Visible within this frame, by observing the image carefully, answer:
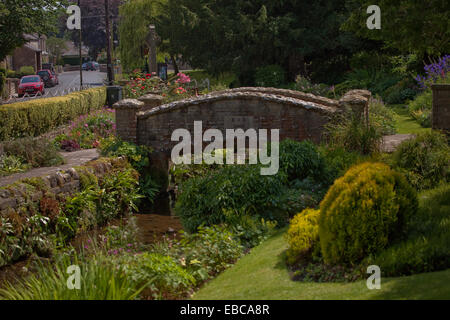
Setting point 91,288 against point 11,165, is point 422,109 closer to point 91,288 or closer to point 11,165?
point 11,165

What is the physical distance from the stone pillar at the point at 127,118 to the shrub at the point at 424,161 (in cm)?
723

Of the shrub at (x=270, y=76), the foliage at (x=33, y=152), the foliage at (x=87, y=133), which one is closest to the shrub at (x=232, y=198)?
the foliage at (x=33, y=152)

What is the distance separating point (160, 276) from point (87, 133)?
461 inches

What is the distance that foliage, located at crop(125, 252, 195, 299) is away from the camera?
20.8 feet

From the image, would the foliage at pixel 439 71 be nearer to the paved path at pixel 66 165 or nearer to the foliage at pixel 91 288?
the paved path at pixel 66 165

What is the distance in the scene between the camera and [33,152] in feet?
44.7

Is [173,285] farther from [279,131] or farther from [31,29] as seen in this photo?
[31,29]

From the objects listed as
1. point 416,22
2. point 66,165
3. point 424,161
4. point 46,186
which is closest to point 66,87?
point 66,165

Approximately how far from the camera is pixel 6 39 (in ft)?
93.6

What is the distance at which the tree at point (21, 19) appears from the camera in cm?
2808

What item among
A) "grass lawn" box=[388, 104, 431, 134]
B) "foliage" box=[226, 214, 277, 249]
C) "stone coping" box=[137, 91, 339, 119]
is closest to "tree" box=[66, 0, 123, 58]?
"grass lawn" box=[388, 104, 431, 134]

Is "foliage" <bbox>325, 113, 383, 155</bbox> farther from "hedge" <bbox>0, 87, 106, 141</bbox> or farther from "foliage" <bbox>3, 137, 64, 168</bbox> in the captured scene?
"hedge" <bbox>0, 87, 106, 141</bbox>
